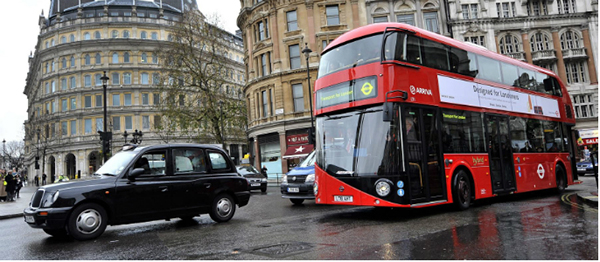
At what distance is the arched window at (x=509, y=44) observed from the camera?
40.0 m

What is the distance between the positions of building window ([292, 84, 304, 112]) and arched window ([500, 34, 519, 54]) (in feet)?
66.2

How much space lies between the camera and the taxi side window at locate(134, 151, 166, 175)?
8250 mm

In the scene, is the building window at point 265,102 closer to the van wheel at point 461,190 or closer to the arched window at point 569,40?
the van wheel at point 461,190

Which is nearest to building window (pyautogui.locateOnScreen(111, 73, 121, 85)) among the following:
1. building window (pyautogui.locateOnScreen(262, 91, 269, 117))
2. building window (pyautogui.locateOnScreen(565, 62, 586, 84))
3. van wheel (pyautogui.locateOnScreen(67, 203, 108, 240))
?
building window (pyautogui.locateOnScreen(262, 91, 269, 117))

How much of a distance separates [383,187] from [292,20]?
28240 millimetres

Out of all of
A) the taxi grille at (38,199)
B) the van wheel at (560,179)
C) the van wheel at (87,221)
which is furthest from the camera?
the van wheel at (560,179)

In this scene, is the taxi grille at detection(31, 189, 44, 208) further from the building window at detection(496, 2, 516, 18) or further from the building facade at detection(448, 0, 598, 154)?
the building window at detection(496, 2, 516, 18)

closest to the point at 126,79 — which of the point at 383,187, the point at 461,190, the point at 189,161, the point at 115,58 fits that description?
the point at 115,58

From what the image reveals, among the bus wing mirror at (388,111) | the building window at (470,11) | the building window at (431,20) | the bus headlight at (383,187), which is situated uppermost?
the building window at (470,11)

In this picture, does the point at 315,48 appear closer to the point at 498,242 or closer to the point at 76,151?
the point at 498,242

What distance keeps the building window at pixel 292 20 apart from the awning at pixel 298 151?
382 inches

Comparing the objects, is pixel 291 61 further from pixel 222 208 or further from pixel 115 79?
pixel 115 79

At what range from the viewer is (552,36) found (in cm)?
4044

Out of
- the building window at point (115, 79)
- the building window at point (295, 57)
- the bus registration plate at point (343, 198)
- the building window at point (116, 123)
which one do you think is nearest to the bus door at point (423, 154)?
the bus registration plate at point (343, 198)
